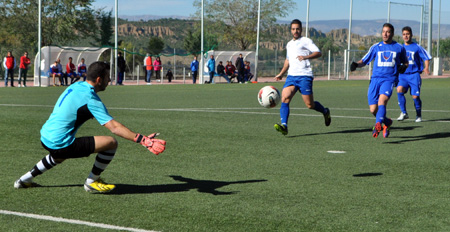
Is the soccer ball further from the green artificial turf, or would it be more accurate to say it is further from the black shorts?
the black shorts

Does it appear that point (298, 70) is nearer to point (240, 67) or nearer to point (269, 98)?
point (269, 98)

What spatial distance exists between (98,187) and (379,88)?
6.67 m

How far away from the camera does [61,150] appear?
6.16 m

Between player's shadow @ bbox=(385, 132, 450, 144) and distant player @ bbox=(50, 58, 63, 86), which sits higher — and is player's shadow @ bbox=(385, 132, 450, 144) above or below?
below

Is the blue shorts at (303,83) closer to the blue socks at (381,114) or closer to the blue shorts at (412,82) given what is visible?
the blue socks at (381,114)

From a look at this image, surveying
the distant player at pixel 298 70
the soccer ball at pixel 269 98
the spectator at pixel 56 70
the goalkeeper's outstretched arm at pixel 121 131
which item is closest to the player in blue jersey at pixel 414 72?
the distant player at pixel 298 70

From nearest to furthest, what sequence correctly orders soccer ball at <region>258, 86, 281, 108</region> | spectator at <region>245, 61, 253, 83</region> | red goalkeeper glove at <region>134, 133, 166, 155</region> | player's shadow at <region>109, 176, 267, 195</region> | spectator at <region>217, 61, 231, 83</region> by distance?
1. red goalkeeper glove at <region>134, 133, 166, 155</region>
2. player's shadow at <region>109, 176, 267, 195</region>
3. soccer ball at <region>258, 86, 281, 108</region>
4. spectator at <region>217, 61, 231, 83</region>
5. spectator at <region>245, 61, 253, 83</region>

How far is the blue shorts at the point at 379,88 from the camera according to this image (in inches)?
445

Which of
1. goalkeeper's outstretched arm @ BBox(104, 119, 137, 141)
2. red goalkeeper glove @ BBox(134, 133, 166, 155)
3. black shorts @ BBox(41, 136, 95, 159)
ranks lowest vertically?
black shorts @ BBox(41, 136, 95, 159)

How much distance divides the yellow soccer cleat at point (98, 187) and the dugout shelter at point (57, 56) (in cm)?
3213

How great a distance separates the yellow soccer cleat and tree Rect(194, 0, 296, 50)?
7405 cm

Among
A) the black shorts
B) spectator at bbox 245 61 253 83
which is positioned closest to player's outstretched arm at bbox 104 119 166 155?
the black shorts

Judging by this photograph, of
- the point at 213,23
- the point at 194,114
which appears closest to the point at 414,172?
the point at 194,114

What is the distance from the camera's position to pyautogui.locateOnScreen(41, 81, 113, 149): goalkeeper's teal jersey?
19.8 feet
